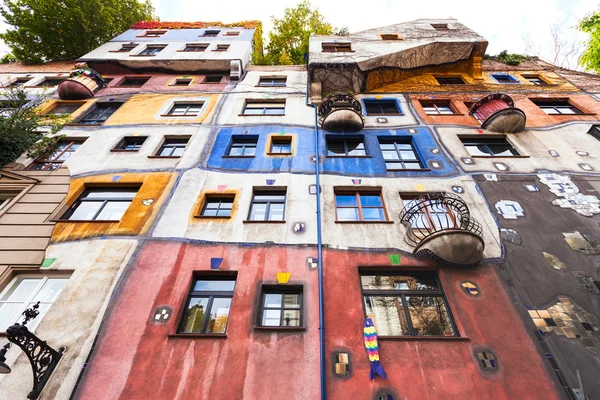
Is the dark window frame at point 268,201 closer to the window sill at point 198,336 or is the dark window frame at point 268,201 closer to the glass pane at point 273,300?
the glass pane at point 273,300

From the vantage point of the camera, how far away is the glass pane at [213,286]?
8141 millimetres

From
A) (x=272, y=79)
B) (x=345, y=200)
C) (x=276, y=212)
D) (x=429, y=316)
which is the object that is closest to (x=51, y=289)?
(x=276, y=212)

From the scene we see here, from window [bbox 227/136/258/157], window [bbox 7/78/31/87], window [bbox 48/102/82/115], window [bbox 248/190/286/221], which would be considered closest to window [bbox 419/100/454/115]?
window [bbox 227/136/258/157]

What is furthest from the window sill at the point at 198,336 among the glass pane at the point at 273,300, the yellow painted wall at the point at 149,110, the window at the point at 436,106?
the window at the point at 436,106

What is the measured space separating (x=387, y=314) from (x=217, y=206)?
623 centimetres

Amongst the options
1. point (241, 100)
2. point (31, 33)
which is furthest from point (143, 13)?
point (241, 100)

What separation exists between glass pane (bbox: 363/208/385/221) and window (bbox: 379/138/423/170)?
2212mm

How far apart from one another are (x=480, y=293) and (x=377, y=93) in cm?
1210

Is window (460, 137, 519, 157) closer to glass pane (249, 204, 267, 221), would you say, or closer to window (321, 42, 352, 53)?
glass pane (249, 204, 267, 221)

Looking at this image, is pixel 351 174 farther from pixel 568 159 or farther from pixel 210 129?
pixel 568 159

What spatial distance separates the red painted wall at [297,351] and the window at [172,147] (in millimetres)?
5960

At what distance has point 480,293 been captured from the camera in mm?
7637

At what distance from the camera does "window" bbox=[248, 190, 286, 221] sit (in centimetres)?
1000

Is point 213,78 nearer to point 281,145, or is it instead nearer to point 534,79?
point 281,145
